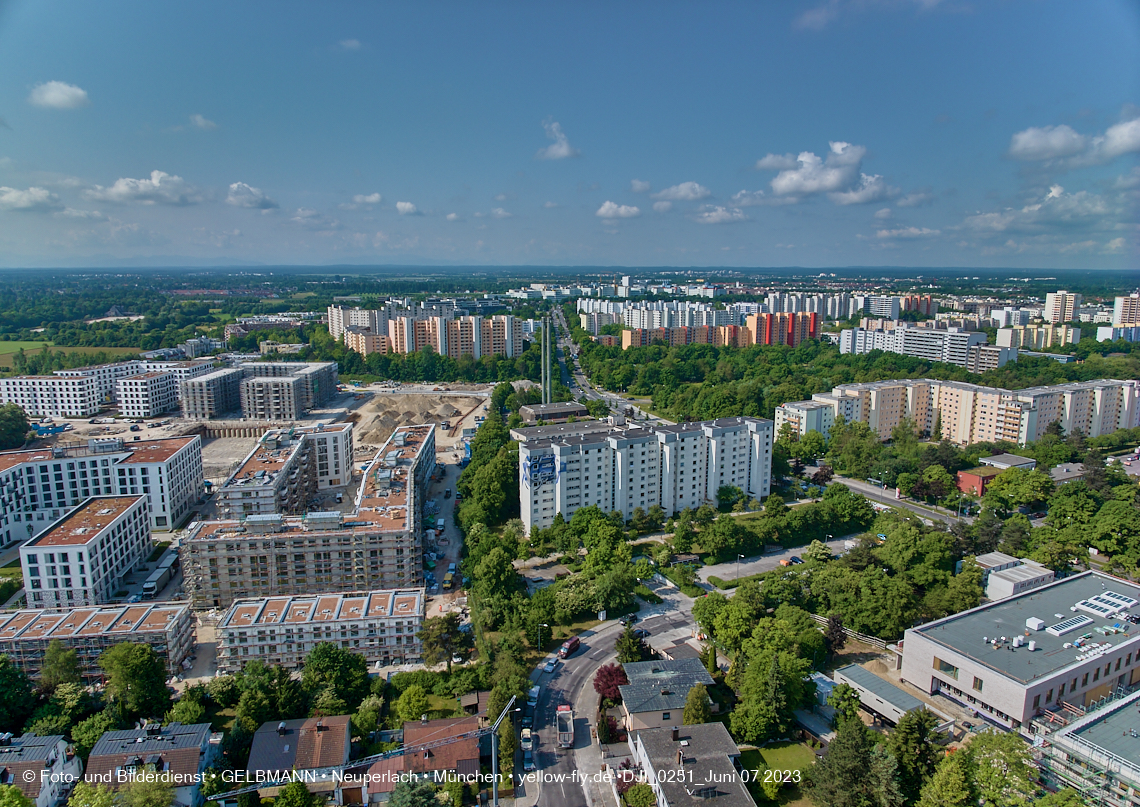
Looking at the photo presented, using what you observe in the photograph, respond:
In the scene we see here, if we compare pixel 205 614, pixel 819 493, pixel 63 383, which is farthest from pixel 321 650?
pixel 63 383

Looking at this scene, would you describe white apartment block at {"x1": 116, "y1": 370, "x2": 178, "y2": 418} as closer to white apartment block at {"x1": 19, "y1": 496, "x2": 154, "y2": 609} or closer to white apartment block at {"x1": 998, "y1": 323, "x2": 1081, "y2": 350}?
white apartment block at {"x1": 19, "y1": 496, "x2": 154, "y2": 609}

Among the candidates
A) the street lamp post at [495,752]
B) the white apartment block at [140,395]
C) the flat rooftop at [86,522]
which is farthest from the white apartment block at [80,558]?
the white apartment block at [140,395]

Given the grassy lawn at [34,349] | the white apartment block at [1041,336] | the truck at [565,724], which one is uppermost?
the white apartment block at [1041,336]

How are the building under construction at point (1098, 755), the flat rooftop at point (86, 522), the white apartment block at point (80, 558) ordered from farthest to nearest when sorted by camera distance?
the flat rooftop at point (86, 522) < the white apartment block at point (80, 558) < the building under construction at point (1098, 755)

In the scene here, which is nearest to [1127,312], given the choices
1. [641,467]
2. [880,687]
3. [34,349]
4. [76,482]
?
[641,467]

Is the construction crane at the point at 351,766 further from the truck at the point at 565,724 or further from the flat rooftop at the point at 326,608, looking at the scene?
the flat rooftop at the point at 326,608

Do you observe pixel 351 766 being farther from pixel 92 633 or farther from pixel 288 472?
pixel 288 472

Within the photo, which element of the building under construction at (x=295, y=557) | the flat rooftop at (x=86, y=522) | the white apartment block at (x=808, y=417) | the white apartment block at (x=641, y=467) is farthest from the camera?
the white apartment block at (x=808, y=417)
